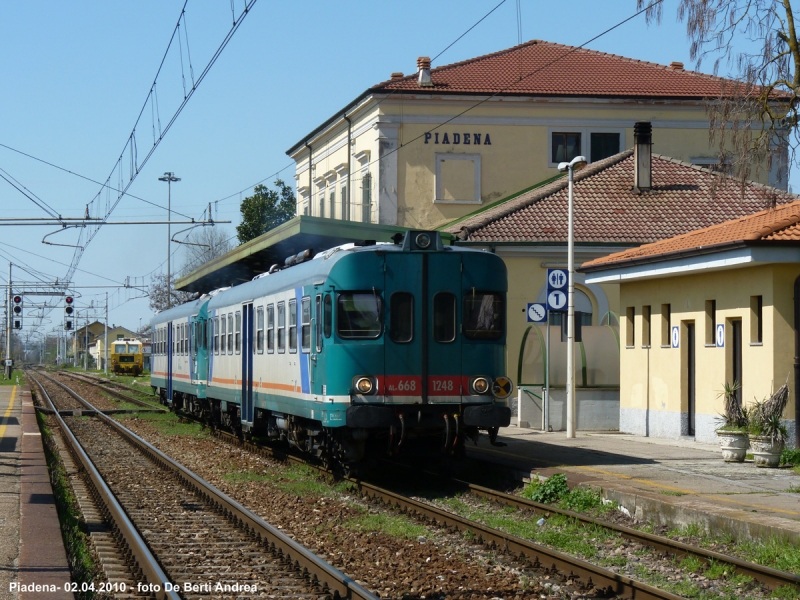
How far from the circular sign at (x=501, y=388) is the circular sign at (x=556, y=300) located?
5.97 meters

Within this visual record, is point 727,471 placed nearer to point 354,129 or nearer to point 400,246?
point 400,246

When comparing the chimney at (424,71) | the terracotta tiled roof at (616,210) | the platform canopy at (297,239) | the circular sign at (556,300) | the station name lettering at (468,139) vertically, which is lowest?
the circular sign at (556,300)

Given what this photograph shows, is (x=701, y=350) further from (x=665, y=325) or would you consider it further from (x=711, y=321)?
(x=665, y=325)

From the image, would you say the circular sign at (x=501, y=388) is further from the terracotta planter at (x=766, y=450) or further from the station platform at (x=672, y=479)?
the terracotta planter at (x=766, y=450)

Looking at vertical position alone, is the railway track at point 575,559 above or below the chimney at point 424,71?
below

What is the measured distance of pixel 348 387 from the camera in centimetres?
1402

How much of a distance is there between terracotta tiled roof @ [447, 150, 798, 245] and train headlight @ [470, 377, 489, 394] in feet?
47.3

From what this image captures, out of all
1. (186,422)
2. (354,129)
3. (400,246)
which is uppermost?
(354,129)

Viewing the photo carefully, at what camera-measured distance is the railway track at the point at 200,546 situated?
8.57 meters

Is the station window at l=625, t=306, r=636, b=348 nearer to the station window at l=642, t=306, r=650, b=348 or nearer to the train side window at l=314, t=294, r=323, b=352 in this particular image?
the station window at l=642, t=306, r=650, b=348

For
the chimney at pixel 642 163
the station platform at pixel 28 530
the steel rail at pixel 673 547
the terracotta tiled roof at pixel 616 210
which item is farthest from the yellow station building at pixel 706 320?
the station platform at pixel 28 530

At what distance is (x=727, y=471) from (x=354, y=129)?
30.3 meters

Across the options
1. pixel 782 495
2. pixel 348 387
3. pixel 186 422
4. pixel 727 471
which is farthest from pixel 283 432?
Answer: pixel 186 422

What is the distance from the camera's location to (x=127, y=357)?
91.4 metres
